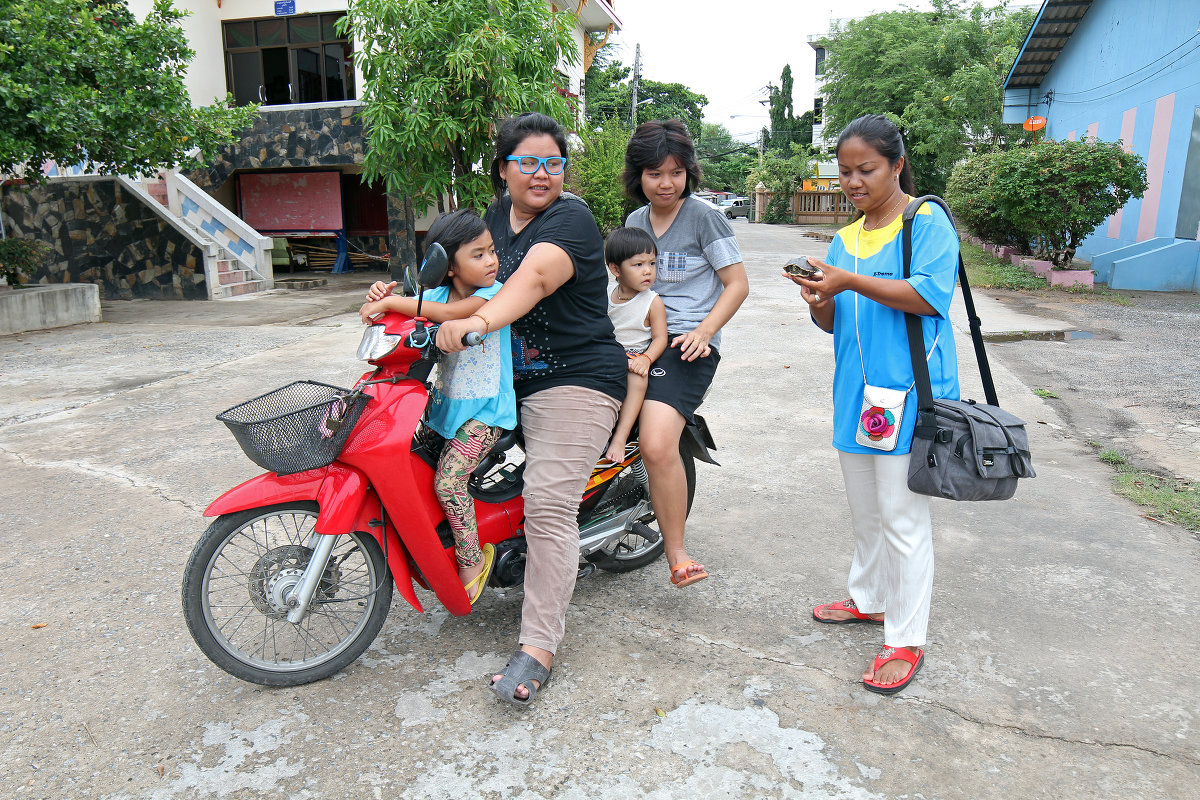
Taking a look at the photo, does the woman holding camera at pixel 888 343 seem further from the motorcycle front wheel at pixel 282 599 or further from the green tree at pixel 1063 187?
the green tree at pixel 1063 187

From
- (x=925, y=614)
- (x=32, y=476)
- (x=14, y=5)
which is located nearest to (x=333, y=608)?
(x=925, y=614)

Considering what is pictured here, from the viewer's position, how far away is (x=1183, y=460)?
4840 mm

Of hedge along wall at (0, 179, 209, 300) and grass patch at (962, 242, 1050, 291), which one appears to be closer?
hedge along wall at (0, 179, 209, 300)

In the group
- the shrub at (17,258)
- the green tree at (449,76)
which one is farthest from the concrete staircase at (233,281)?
the green tree at (449,76)

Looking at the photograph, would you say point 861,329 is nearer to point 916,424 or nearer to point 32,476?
point 916,424

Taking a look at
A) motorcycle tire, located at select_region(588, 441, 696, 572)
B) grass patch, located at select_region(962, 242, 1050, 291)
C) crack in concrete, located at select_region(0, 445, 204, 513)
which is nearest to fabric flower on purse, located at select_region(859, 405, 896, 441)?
motorcycle tire, located at select_region(588, 441, 696, 572)

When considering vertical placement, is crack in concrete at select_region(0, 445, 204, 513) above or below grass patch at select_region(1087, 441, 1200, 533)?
below

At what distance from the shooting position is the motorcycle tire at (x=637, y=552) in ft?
11.2

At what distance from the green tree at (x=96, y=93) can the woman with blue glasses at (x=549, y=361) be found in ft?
23.3

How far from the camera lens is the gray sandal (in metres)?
2.54

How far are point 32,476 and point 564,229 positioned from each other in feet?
12.3

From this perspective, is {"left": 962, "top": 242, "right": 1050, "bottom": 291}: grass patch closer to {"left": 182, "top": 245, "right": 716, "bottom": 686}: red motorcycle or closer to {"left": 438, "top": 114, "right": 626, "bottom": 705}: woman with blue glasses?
{"left": 438, "top": 114, "right": 626, "bottom": 705}: woman with blue glasses

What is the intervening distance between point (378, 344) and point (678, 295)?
1.17 m

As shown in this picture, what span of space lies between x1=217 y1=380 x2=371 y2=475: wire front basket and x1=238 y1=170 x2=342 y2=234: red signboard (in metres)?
15.0
